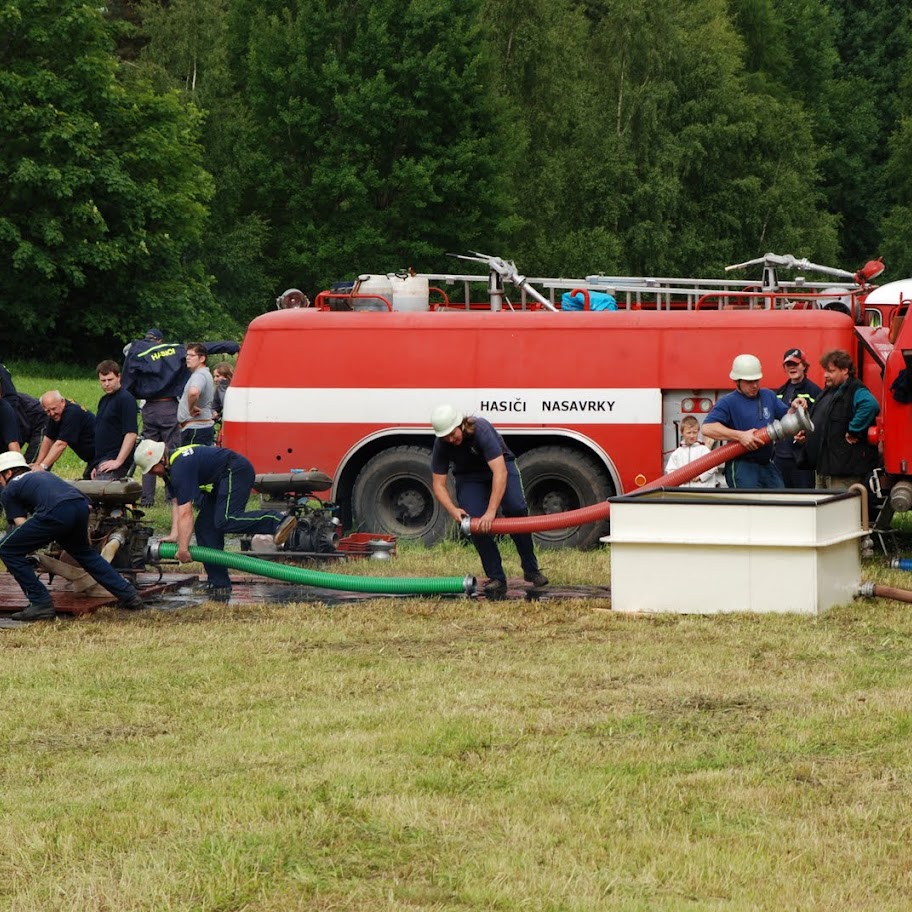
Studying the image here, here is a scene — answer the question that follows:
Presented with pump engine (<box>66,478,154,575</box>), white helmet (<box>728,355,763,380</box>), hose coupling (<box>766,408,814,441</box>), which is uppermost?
white helmet (<box>728,355,763,380</box>)

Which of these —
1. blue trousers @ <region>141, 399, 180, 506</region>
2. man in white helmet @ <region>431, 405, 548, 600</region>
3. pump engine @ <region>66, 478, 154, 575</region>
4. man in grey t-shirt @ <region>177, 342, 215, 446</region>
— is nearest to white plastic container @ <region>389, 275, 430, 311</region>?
man in grey t-shirt @ <region>177, 342, 215, 446</region>

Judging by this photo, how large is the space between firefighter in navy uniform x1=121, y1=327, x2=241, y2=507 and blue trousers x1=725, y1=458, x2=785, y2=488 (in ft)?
21.7

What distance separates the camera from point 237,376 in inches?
634

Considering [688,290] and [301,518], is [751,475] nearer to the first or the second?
[301,518]

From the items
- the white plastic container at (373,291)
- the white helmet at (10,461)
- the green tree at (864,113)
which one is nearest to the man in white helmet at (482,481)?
the white helmet at (10,461)

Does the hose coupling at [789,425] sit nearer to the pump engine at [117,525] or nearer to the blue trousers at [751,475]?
the blue trousers at [751,475]

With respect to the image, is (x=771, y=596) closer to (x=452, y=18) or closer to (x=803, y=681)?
(x=803, y=681)

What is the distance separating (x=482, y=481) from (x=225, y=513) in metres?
2.05

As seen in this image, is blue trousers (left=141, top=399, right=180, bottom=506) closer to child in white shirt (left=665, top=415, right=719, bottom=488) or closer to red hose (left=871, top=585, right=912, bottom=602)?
child in white shirt (left=665, top=415, right=719, bottom=488)

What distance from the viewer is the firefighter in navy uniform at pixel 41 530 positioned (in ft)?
37.4

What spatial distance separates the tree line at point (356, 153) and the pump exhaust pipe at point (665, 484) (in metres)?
33.2

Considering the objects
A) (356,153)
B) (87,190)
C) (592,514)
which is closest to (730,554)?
(592,514)

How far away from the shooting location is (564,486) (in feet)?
50.7

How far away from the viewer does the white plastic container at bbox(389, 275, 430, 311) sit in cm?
1662
